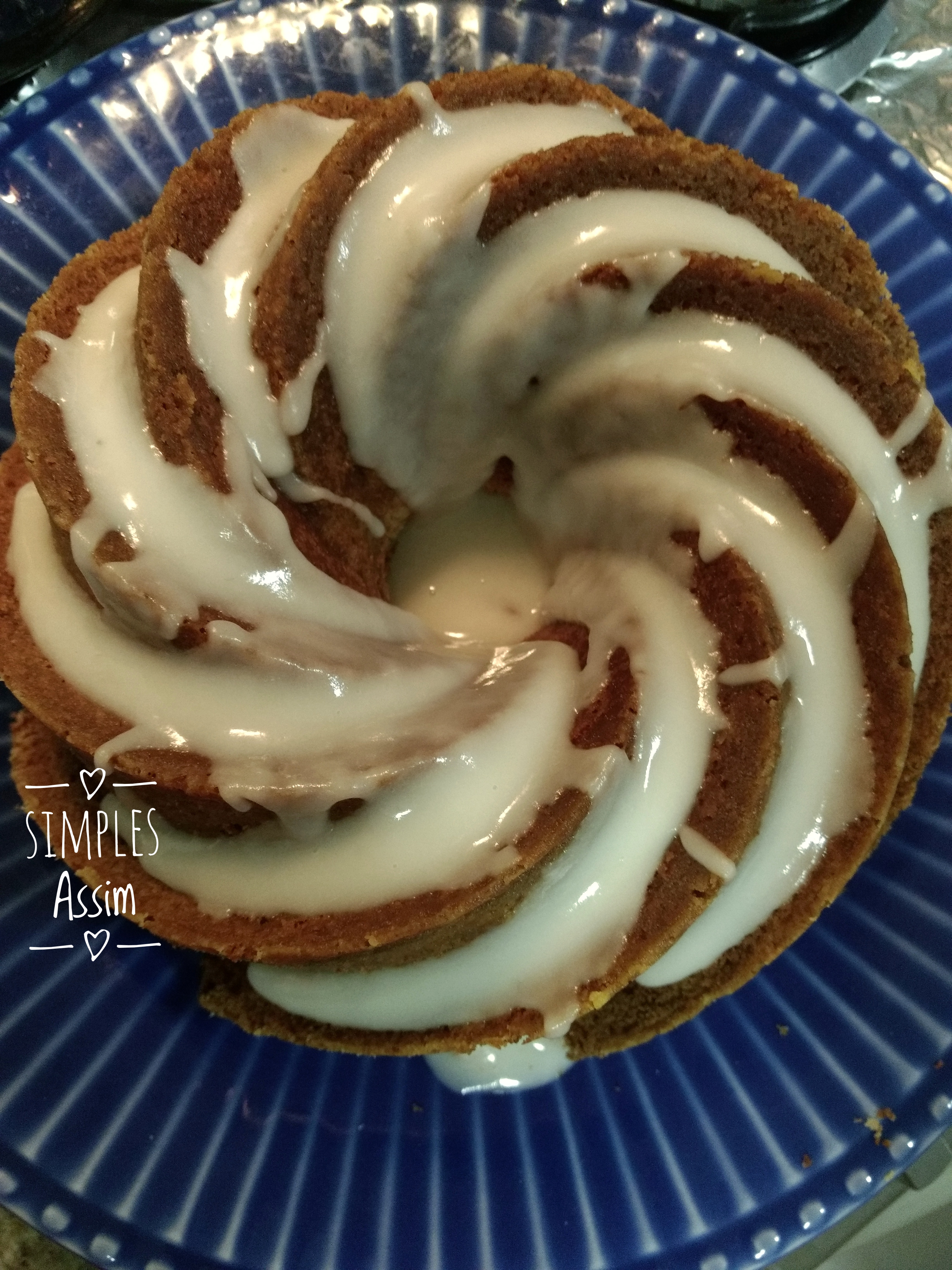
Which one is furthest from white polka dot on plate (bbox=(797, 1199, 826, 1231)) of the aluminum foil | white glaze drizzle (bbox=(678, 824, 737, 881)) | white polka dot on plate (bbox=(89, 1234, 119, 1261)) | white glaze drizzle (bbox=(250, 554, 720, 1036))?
the aluminum foil

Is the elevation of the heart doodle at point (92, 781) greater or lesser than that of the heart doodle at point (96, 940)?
greater

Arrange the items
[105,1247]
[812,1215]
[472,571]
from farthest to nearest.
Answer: [472,571], [812,1215], [105,1247]

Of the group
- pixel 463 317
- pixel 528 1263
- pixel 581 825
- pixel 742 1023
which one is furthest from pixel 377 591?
pixel 528 1263

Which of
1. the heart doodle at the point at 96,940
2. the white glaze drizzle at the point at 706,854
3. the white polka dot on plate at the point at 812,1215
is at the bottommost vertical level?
the heart doodle at the point at 96,940

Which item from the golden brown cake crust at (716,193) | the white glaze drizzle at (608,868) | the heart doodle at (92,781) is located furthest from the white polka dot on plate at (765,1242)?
the golden brown cake crust at (716,193)

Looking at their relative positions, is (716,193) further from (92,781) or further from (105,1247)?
(105,1247)

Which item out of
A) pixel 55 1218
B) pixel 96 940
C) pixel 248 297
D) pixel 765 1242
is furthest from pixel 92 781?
pixel 765 1242

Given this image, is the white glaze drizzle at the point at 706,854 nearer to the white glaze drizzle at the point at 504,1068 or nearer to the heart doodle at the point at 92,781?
the white glaze drizzle at the point at 504,1068
